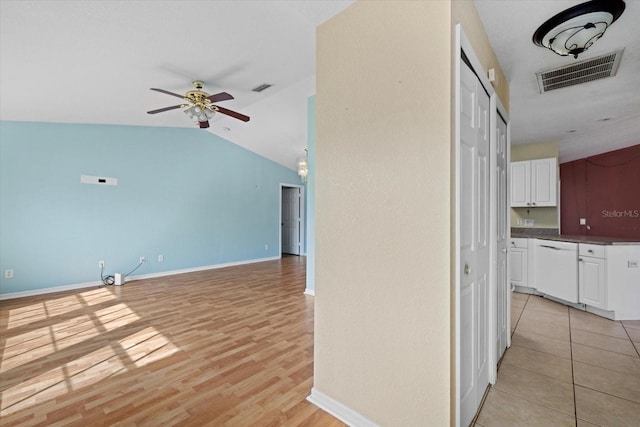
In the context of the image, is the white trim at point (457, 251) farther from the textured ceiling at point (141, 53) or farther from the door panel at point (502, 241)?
the door panel at point (502, 241)

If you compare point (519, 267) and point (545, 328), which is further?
point (519, 267)

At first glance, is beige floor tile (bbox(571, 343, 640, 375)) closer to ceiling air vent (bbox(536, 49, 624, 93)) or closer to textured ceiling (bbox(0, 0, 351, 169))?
ceiling air vent (bbox(536, 49, 624, 93))

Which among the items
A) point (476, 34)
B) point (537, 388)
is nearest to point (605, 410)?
point (537, 388)

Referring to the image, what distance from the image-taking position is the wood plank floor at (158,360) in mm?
1711

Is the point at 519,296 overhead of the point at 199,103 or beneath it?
beneath

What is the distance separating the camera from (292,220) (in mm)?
8586

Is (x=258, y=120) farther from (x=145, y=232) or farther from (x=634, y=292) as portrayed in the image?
(x=634, y=292)

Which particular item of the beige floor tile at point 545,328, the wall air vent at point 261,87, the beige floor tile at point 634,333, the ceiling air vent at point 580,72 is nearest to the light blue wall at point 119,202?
the wall air vent at point 261,87

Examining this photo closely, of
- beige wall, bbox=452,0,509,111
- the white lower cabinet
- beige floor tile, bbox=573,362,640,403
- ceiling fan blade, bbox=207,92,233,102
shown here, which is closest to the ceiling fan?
ceiling fan blade, bbox=207,92,233,102

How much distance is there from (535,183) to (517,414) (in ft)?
12.5

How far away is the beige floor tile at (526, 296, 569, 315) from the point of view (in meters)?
3.44

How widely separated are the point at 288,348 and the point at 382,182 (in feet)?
5.93

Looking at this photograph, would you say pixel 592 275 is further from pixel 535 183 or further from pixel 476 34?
pixel 476 34

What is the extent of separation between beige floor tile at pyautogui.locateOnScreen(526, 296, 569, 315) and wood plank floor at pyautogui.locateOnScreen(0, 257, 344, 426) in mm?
2851
